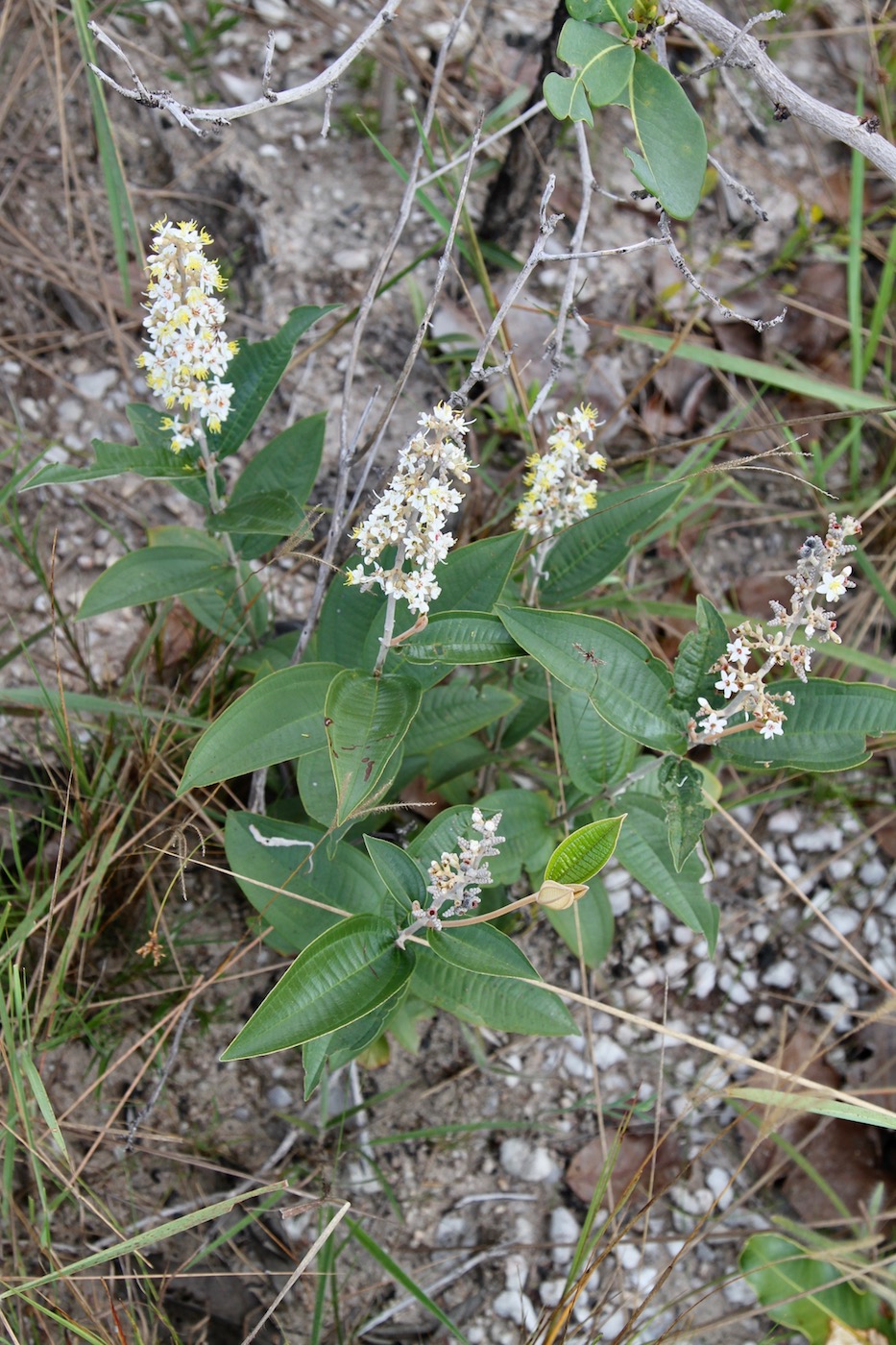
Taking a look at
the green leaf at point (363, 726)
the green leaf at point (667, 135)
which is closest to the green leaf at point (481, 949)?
the green leaf at point (363, 726)

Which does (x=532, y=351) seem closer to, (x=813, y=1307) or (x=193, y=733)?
(x=193, y=733)

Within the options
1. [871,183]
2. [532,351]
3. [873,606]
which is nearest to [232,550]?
[532,351]

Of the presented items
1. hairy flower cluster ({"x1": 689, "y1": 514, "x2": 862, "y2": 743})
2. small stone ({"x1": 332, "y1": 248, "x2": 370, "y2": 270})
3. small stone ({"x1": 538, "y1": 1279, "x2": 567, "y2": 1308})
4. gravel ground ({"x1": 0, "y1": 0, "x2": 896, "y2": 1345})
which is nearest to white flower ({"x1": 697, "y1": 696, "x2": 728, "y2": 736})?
hairy flower cluster ({"x1": 689, "y1": 514, "x2": 862, "y2": 743})

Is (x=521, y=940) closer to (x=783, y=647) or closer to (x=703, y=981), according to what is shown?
(x=703, y=981)

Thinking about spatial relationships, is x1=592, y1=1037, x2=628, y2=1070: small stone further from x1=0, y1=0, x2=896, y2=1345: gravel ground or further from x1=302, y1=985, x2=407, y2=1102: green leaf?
x1=302, y1=985, x2=407, y2=1102: green leaf

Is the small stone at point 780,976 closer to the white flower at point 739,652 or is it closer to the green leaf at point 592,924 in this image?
the green leaf at point 592,924
